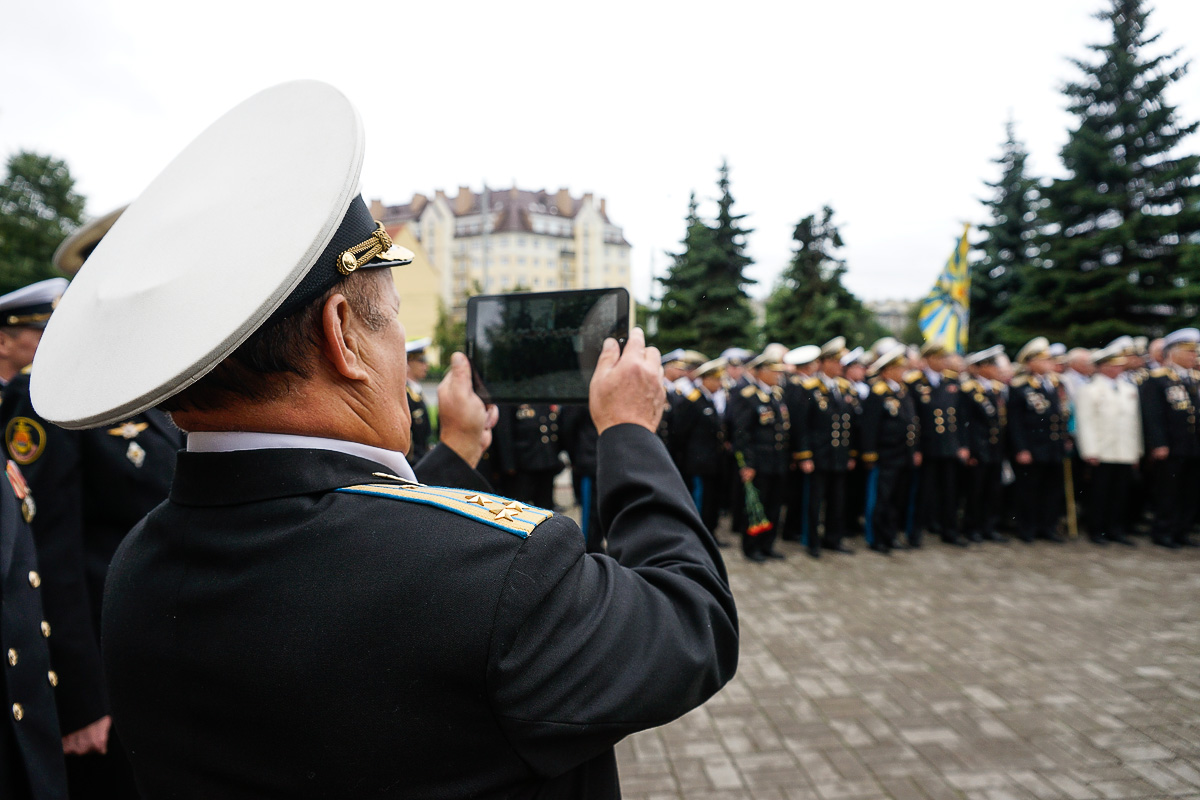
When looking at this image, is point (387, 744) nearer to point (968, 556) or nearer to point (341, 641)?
point (341, 641)

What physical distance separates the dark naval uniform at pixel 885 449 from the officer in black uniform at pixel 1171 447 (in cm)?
292

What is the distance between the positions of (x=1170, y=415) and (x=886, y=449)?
3.54 meters

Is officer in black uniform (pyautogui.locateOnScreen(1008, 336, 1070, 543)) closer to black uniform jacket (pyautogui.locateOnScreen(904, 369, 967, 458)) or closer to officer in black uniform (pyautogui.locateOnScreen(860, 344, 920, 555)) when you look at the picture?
black uniform jacket (pyautogui.locateOnScreen(904, 369, 967, 458))

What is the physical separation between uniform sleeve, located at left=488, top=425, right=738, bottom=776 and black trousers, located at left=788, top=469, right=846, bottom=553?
25.4ft

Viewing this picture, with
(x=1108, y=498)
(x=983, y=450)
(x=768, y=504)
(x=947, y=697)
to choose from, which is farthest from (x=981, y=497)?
(x=947, y=697)

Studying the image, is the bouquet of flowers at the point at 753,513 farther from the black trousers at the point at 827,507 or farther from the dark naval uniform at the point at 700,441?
the dark naval uniform at the point at 700,441

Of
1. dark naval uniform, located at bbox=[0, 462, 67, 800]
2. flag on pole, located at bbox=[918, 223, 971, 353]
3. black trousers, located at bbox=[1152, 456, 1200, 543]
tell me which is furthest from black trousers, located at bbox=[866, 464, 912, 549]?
dark naval uniform, located at bbox=[0, 462, 67, 800]

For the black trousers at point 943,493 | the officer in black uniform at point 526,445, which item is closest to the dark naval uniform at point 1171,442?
the black trousers at point 943,493

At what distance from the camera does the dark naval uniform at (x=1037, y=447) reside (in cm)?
869

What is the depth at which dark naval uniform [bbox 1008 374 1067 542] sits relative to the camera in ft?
28.5

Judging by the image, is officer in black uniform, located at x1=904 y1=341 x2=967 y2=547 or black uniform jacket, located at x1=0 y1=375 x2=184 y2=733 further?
officer in black uniform, located at x1=904 y1=341 x2=967 y2=547

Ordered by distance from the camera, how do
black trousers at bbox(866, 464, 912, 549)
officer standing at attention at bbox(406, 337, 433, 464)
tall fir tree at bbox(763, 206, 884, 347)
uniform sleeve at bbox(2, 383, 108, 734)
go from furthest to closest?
tall fir tree at bbox(763, 206, 884, 347) → black trousers at bbox(866, 464, 912, 549) → officer standing at attention at bbox(406, 337, 433, 464) → uniform sleeve at bbox(2, 383, 108, 734)

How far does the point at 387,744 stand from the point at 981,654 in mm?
5308

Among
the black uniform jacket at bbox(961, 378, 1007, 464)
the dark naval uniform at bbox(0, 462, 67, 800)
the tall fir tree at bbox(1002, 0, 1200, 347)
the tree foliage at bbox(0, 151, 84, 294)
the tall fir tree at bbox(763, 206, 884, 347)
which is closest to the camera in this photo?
the dark naval uniform at bbox(0, 462, 67, 800)
